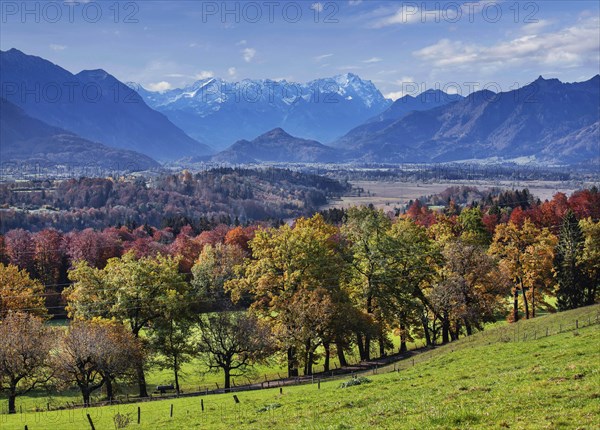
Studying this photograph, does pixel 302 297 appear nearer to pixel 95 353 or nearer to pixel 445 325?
pixel 95 353

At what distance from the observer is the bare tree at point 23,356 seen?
5272cm

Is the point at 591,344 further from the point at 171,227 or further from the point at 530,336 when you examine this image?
the point at 171,227

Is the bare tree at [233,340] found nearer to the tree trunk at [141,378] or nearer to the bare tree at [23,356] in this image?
the tree trunk at [141,378]

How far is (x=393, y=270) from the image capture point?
6144 cm

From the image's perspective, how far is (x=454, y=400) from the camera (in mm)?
24812

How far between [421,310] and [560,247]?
2659cm

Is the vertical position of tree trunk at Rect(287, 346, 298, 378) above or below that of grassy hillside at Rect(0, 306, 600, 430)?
below

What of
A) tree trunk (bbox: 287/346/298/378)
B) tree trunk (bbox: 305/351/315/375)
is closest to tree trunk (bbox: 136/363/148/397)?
tree trunk (bbox: 287/346/298/378)

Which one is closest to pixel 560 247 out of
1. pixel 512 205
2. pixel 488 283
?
pixel 488 283

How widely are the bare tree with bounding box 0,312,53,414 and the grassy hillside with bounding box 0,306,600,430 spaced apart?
716 centimetres

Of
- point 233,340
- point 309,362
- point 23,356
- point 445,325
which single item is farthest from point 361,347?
point 23,356

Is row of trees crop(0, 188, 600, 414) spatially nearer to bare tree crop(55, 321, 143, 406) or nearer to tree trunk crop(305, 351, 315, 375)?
tree trunk crop(305, 351, 315, 375)

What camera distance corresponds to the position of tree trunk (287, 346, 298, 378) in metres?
56.9

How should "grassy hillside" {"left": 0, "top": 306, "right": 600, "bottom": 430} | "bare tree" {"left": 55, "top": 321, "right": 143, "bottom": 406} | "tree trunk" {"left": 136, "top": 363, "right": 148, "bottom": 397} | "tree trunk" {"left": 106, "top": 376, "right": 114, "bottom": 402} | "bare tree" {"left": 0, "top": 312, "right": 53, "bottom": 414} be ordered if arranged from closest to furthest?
1. "grassy hillside" {"left": 0, "top": 306, "right": 600, "bottom": 430}
2. "bare tree" {"left": 55, "top": 321, "right": 143, "bottom": 406}
3. "bare tree" {"left": 0, "top": 312, "right": 53, "bottom": 414}
4. "tree trunk" {"left": 106, "top": 376, "right": 114, "bottom": 402}
5. "tree trunk" {"left": 136, "top": 363, "right": 148, "bottom": 397}
